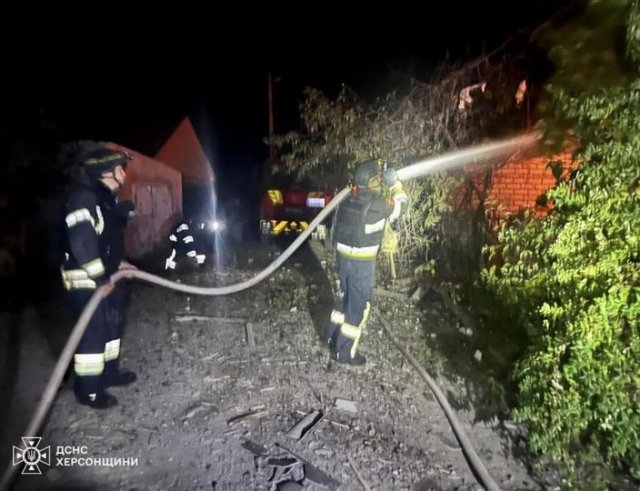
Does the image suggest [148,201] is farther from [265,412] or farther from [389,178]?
[265,412]

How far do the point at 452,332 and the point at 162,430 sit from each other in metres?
3.56

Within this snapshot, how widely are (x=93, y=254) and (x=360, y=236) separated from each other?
7.41 ft

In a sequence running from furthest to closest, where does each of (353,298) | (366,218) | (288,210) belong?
(288,210)
(353,298)
(366,218)

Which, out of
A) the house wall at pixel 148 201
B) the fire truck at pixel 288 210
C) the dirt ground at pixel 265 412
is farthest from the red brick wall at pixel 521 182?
the house wall at pixel 148 201

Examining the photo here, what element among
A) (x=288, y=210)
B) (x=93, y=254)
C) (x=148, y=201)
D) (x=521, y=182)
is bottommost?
(x=93, y=254)

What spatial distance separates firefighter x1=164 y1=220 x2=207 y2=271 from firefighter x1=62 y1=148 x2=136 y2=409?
15.9 feet

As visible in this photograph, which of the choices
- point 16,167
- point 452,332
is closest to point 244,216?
point 16,167

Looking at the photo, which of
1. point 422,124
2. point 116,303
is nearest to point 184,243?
point 422,124

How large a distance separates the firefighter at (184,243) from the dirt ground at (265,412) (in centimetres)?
266

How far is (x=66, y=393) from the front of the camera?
393 centimetres

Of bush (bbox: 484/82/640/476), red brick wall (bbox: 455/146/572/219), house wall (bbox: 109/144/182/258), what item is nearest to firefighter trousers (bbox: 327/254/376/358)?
bush (bbox: 484/82/640/476)

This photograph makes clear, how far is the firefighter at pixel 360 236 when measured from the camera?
14.7 ft

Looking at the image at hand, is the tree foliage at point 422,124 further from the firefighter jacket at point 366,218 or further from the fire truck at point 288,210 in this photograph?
the fire truck at point 288,210

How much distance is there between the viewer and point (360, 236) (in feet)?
14.8
